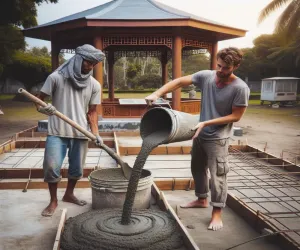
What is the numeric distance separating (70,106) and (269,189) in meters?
2.98

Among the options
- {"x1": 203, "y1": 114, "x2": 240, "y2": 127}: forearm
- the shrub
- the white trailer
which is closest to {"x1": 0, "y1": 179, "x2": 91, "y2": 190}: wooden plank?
{"x1": 203, "y1": 114, "x2": 240, "y2": 127}: forearm

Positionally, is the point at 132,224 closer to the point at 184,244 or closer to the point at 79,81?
the point at 184,244

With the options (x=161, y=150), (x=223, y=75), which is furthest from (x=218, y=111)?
(x=161, y=150)

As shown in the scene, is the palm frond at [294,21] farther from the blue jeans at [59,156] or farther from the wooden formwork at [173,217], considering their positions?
the blue jeans at [59,156]

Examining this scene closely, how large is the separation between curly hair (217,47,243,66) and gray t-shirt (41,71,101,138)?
1.61 m

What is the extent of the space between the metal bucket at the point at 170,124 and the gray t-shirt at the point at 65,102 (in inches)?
33.0

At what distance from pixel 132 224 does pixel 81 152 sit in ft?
3.68

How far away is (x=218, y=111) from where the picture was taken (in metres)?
3.58

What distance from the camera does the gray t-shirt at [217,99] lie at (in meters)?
3.38

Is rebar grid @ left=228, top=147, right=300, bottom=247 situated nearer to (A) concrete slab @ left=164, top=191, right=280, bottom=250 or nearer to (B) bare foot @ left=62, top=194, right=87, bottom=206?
(A) concrete slab @ left=164, top=191, right=280, bottom=250

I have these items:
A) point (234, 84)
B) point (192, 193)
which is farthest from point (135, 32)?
point (234, 84)

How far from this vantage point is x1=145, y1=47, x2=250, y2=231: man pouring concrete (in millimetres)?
3352

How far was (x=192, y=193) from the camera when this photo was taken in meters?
4.82

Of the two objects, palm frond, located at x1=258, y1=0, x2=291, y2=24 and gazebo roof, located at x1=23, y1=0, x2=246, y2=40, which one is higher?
palm frond, located at x1=258, y1=0, x2=291, y2=24
